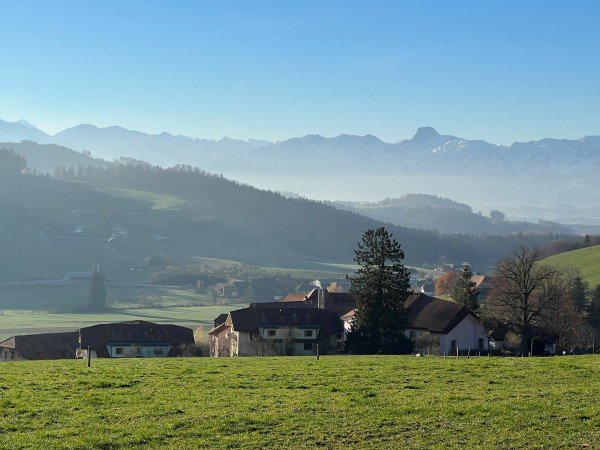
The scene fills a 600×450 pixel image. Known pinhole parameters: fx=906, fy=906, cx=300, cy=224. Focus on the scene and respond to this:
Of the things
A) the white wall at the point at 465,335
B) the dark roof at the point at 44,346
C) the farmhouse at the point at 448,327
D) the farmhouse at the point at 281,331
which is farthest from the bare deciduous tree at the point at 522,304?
the dark roof at the point at 44,346

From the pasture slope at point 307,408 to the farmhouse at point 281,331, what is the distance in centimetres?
4410

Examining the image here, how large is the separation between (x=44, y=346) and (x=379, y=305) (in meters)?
37.9

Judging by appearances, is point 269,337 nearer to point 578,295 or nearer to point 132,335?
point 132,335

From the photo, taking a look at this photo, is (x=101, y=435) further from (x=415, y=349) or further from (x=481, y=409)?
(x=415, y=349)

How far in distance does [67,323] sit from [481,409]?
125m

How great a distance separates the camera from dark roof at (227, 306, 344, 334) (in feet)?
267

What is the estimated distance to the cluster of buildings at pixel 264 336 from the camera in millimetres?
72669

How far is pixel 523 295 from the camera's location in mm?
68812

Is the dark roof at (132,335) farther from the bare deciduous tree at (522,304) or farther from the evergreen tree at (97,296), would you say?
the evergreen tree at (97,296)

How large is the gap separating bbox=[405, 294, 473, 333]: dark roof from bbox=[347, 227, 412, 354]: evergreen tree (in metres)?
6.09

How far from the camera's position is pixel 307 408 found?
25156mm

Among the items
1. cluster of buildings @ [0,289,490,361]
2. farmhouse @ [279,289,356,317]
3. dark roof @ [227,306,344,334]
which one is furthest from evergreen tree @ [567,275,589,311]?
dark roof @ [227,306,344,334]

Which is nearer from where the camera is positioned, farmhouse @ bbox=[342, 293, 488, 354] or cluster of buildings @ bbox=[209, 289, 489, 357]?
farmhouse @ bbox=[342, 293, 488, 354]

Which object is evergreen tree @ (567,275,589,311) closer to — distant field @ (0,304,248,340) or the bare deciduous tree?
the bare deciduous tree
